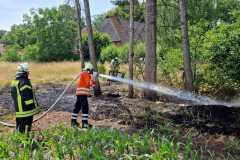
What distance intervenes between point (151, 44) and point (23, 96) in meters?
A: 7.15

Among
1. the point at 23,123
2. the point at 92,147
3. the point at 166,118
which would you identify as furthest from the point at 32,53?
the point at 92,147

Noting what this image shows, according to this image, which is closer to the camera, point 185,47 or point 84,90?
point 84,90

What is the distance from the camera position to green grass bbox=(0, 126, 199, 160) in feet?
24.1

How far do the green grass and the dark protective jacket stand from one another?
1.02 meters

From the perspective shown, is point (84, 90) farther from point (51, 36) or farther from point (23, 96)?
point (51, 36)

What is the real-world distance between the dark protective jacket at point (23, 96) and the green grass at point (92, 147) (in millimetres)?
1022

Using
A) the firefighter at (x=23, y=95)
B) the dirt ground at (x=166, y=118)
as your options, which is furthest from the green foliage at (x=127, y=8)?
the firefighter at (x=23, y=95)

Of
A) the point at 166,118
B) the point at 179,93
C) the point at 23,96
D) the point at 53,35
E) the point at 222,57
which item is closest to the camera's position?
the point at 23,96

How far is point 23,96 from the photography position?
9758 mm

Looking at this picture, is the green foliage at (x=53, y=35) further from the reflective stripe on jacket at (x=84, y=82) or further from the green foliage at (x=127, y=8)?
the reflective stripe on jacket at (x=84, y=82)

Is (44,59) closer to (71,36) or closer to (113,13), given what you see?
(71,36)

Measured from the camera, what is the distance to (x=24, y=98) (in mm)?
9750

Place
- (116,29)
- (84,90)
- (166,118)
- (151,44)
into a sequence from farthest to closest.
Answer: (116,29)
(151,44)
(166,118)
(84,90)

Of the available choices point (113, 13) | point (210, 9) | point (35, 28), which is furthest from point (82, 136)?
point (113, 13)
